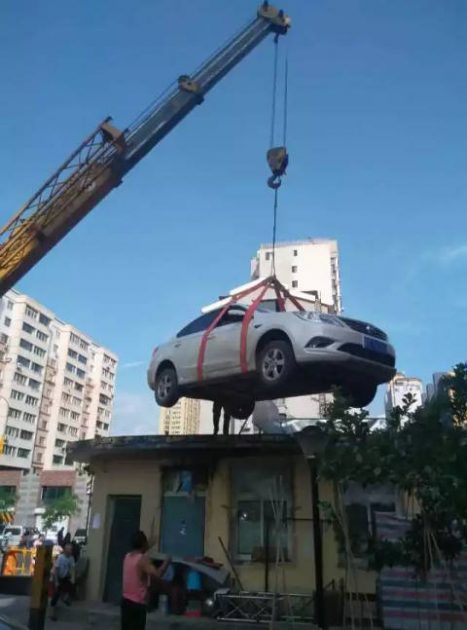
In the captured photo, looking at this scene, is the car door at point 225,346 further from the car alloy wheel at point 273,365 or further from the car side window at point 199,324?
the car alloy wheel at point 273,365

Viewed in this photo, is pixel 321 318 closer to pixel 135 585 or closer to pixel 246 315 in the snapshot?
pixel 246 315

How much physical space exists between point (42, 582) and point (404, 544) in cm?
524

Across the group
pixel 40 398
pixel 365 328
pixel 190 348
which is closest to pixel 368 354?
pixel 365 328

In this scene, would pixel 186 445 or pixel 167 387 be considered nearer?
pixel 186 445

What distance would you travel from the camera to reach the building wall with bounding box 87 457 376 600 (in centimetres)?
1016

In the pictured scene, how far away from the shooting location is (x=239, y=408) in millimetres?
12234

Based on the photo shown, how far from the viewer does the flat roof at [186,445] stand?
34.4ft

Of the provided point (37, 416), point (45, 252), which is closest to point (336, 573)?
point (45, 252)

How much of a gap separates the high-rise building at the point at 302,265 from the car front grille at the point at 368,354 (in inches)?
1996

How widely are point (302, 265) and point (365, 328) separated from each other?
54.0m

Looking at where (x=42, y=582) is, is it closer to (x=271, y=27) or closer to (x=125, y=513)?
(x=125, y=513)

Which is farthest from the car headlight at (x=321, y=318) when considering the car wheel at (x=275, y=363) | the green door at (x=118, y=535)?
the green door at (x=118, y=535)

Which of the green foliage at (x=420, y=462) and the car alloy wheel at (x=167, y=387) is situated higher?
the car alloy wheel at (x=167, y=387)

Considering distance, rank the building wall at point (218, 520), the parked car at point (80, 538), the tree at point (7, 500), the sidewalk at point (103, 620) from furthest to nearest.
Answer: the tree at point (7, 500) → the parked car at point (80, 538) → the building wall at point (218, 520) → the sidewalk at point (103, 620)
